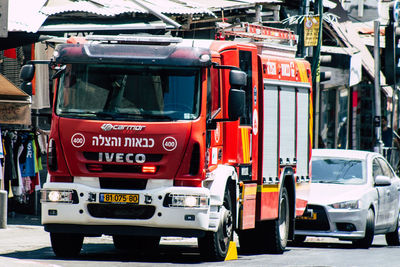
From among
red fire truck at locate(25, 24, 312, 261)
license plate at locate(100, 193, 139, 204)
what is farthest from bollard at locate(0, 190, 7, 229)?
license plate at locate(100, 193, 139, 204)

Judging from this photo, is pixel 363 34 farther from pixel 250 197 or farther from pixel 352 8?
pixel 250 197

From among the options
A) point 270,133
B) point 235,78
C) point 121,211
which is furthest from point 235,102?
point 270,133

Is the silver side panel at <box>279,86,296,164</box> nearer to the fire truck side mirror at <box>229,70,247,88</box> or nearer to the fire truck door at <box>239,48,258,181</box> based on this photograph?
the fire truck door at <box>239,48,258,181</box>

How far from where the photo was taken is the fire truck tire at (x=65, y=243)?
13.1 metres

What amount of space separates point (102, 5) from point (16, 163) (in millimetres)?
3383

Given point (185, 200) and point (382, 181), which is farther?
point (382, 181)

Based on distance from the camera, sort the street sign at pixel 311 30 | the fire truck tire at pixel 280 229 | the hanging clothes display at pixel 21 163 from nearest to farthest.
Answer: the fire truck tire at pixel 280 229
the hanging clothes display at pixel 21 163
the street sign at pixel 311 30

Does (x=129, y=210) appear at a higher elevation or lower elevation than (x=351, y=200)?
higher

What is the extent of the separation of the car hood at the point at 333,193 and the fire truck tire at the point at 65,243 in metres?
5.20

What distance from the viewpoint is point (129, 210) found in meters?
12.3

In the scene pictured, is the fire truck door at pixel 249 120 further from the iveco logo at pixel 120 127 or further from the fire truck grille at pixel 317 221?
the fire truck grille at pixel 317 221

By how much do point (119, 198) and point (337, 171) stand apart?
6993 mm

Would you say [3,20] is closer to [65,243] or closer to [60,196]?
[60,196]

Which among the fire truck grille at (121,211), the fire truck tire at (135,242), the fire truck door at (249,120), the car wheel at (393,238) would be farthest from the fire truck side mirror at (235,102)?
the car wheel at (393,238)
